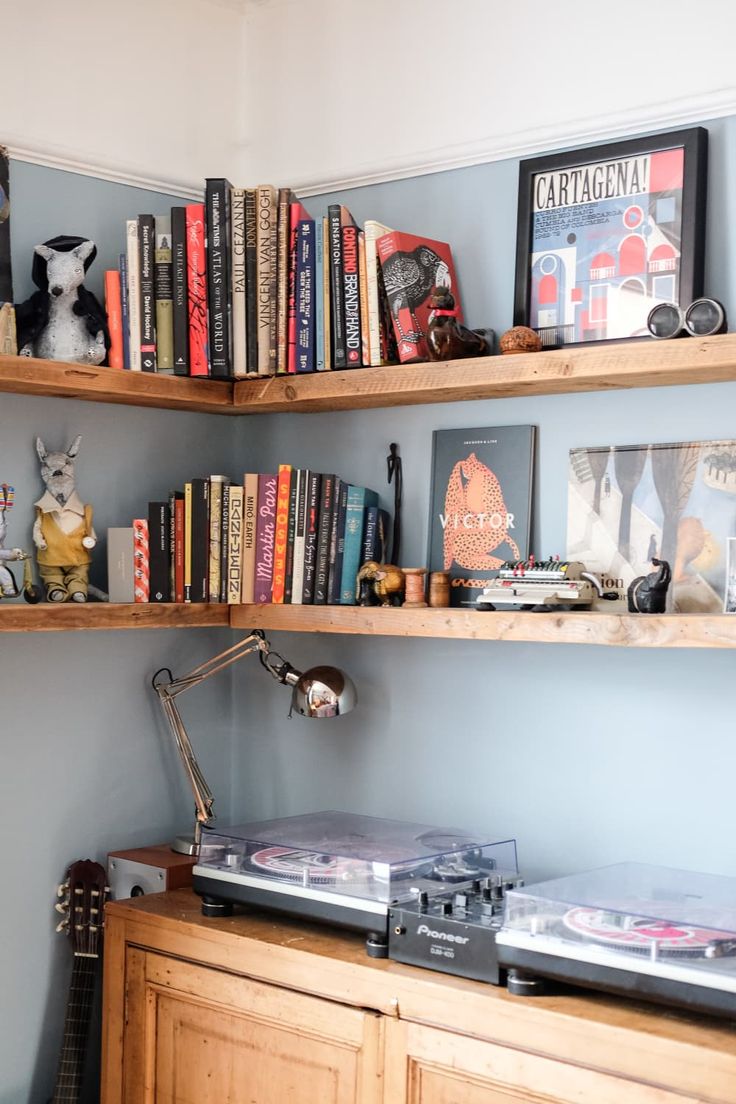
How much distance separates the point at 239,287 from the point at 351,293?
0.76 feet

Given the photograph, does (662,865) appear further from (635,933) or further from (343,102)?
(343,102)

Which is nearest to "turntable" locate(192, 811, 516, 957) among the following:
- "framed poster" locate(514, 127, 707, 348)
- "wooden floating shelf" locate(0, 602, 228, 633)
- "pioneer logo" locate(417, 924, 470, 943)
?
"pioneer logo" locate(417, 924, 470, 943)

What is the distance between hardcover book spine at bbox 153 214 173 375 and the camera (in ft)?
8.02

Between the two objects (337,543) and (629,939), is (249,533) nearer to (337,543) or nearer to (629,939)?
(337,543)

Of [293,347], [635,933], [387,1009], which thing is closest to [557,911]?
[635,933]

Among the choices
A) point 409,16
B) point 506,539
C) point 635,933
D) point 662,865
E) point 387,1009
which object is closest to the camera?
point 635,933

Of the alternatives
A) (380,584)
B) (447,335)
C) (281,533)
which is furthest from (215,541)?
(447,335)

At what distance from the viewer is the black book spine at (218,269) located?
7.97 ft

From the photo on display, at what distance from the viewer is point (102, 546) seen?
8.39 feet

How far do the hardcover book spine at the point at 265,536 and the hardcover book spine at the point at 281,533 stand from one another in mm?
17

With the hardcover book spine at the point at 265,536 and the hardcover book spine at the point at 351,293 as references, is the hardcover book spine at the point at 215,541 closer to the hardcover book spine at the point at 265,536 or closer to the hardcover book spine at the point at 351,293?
the hardcover book spine at the point at 265,536

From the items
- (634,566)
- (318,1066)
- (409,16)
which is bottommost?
(318,1066)

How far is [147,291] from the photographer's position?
2.43 metres

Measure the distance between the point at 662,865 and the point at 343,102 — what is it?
1644 mm
